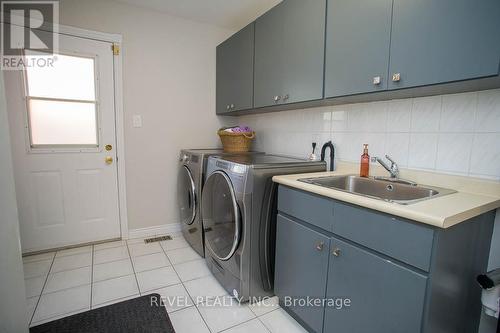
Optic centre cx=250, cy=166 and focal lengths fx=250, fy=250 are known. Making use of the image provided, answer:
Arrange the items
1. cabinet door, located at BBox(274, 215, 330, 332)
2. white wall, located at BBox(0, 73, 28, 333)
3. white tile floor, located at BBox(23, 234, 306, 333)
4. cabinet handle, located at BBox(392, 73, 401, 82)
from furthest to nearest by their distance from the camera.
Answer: white tile floor, located at BBox(23, 234, 306, 333), cabinet door, located at BBox(274, 215, 330, 332), cabinet handle, located at BBox(392, 73, 401, 82), white wall, located at BBox(0, 73, 28, 333)

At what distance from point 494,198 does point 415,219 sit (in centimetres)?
54

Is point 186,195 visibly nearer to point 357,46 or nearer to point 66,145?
point 66,145

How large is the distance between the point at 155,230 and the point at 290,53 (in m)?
2.29

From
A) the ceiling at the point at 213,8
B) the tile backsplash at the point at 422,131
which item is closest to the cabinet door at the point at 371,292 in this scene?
the tile backsplash at the point at 422,131

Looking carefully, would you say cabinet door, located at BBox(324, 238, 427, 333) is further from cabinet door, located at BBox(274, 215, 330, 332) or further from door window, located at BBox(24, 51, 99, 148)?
door window, located at BBox(24, 51, 99, 148)

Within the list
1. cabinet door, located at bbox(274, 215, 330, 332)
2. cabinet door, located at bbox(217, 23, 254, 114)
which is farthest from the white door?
cabinet door, located at bbox(274, 215, 330, 332)

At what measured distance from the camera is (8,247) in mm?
1089

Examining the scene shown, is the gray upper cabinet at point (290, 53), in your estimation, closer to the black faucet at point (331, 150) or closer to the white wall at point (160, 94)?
the black faucet at point (331, 150)

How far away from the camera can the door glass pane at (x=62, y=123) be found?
88.0 inches

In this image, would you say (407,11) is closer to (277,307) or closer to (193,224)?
(277,307)

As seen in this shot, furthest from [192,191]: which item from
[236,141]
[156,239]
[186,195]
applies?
[156,239]

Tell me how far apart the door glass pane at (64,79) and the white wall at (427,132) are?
2.09m

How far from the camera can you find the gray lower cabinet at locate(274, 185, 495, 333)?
0.90 metres

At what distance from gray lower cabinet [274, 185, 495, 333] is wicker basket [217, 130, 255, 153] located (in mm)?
1230
